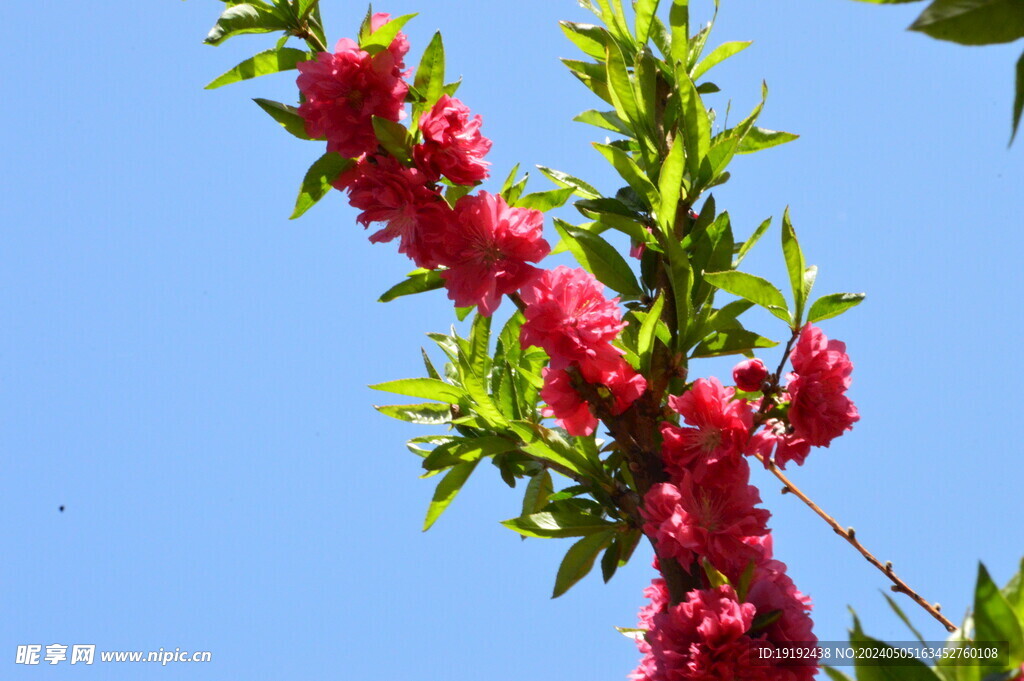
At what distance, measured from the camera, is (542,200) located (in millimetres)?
1746

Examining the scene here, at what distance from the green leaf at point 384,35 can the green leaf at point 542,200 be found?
382 millimetres

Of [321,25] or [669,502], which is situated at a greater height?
[321,25]

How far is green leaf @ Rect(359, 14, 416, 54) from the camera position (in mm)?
1564

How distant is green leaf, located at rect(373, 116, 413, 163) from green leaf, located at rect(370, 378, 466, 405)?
421mm

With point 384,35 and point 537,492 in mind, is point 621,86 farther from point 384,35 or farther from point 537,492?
point 537,492

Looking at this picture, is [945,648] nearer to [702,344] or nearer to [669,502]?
[669,502]

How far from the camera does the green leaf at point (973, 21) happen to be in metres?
0.72

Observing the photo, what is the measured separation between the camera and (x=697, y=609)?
1.35 m

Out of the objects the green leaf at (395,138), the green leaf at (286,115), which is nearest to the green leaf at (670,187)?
the green leaf at (395,138)

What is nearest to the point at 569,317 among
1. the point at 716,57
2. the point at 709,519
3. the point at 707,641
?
the point at 709,519

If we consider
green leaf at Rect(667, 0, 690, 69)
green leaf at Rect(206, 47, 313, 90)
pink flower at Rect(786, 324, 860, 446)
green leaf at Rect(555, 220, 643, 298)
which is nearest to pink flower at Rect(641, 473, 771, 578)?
pink flower at Rect(786, 324, 860, 446)

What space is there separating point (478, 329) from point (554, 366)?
38 centimetres

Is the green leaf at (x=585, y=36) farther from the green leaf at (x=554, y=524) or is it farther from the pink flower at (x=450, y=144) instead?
the green leaf at (x=554, y=524)

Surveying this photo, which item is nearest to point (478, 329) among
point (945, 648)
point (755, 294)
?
point (755, 294)
